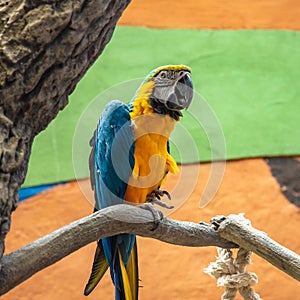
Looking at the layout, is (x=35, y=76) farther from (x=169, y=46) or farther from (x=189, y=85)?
(x=169, y=46)

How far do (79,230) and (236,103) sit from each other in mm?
978

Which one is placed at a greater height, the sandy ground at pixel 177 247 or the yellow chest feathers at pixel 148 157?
the yellow chest feathers at pixel 148 157

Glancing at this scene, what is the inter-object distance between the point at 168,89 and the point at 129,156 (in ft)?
0.36

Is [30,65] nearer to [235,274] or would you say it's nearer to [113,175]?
[113,175]

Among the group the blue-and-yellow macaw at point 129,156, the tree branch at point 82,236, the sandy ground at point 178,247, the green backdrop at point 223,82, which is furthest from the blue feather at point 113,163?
the green backdrop at point 223,82

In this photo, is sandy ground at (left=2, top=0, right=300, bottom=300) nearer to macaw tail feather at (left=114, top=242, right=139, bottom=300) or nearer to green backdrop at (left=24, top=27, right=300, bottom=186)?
green backdrop at (left=24, top=27, right=300, bottom=186)

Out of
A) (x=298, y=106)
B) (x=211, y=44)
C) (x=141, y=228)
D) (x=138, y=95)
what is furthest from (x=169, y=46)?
(x=141, y=228)

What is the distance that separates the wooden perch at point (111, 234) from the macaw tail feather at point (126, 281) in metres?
0.11

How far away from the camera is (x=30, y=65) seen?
636mm

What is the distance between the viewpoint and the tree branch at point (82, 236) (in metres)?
0.61

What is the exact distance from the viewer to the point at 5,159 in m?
0.60

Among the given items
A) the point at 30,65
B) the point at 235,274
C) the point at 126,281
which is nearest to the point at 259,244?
the point at 235,274

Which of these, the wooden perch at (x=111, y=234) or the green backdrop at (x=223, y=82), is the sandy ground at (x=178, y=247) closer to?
the green backdrop at (x=223, y=82)

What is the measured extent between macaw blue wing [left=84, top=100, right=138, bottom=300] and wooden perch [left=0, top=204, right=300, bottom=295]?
4.0 inches
